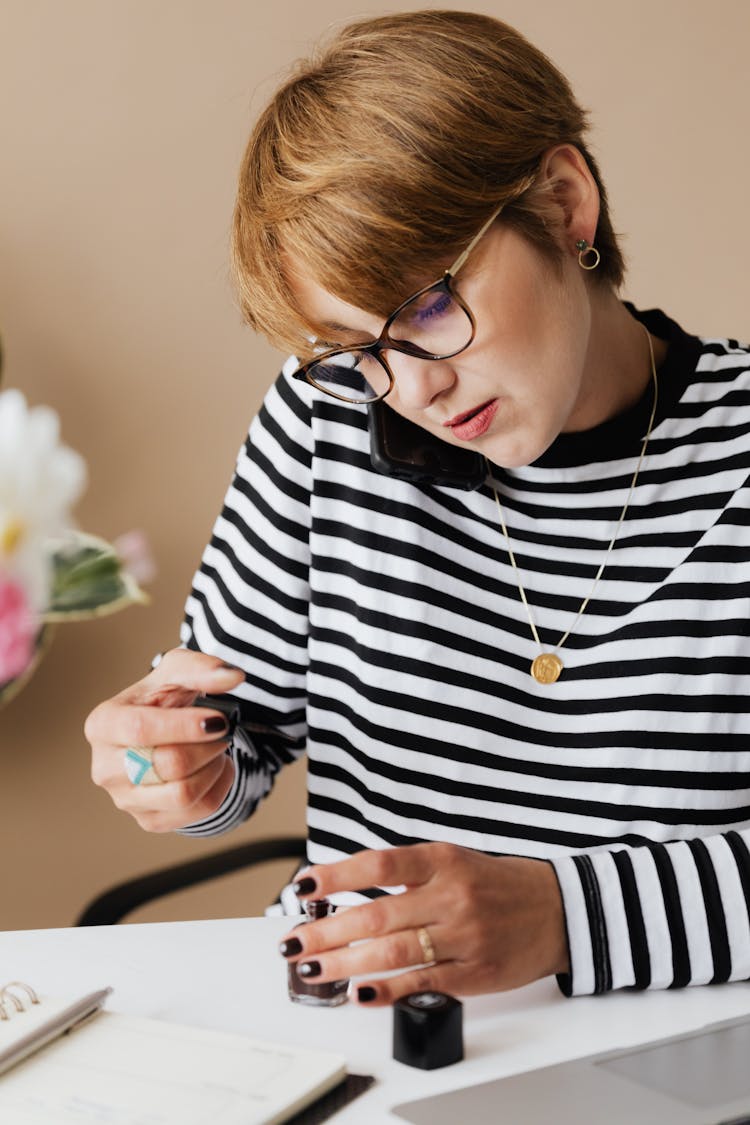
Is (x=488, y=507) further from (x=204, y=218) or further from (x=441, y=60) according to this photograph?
(x=204, y=218)

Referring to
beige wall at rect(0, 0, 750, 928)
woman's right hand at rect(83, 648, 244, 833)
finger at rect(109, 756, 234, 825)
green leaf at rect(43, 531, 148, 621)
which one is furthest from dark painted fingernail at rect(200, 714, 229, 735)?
beige wall at rect(0, 0, 750, 928)

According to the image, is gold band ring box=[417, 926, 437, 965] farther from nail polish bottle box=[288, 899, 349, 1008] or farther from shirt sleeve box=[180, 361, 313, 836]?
shirt sleeve box=[180, 361, 313, 836]

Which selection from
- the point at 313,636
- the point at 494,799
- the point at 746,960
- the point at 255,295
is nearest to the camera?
the point at 746,960

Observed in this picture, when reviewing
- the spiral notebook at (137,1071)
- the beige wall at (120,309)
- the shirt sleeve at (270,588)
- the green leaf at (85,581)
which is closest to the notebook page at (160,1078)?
the spiral notebook at (137,1071)

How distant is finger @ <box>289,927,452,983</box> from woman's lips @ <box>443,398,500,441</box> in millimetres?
443

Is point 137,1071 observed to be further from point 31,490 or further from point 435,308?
point 435,308

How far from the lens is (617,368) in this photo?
1.22 meters

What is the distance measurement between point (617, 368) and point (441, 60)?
39 cm

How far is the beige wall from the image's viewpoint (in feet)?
5.88

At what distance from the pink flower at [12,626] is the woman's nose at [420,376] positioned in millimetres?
655

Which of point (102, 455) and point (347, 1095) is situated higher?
point (102, 455)

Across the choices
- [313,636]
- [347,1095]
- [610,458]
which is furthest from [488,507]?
[347,1095]

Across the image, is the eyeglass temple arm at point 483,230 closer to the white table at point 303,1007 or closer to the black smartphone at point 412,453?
the black smartphone at point 412,453

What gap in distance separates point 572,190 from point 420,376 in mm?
246
